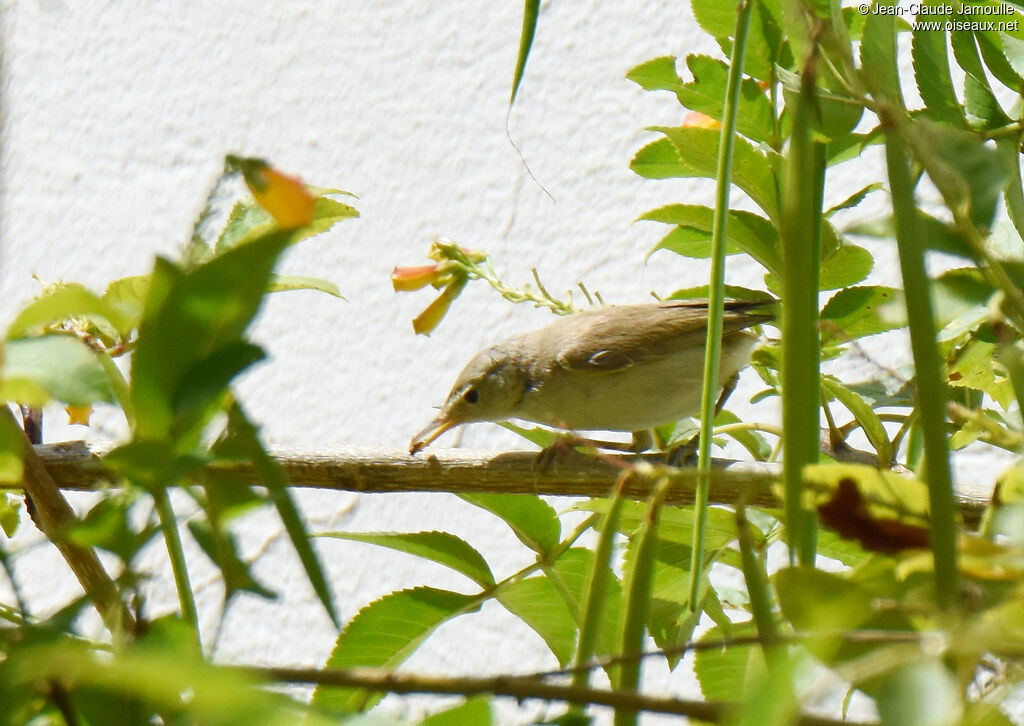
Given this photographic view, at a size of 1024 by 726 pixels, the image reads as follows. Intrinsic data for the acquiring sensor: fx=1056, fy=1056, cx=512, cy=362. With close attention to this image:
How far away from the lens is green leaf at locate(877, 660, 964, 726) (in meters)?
0.24

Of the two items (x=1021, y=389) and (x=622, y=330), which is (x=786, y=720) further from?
(x=622, y=330)

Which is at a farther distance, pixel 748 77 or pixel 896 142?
pixel 748 77

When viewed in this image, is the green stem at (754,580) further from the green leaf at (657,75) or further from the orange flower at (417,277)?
the orange flower at (417,277)

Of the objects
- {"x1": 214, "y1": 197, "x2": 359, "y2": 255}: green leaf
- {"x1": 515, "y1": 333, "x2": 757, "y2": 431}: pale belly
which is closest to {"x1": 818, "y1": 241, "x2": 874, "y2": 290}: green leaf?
{"x1": 214, "y1": 197, "x2": 359, "y2": 255}: green leaf

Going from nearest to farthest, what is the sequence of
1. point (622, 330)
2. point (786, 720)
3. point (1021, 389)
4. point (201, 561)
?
1. point (786, 720)
2. point (1021, 389)
3. point (622, 330)
4. point (201, 561)

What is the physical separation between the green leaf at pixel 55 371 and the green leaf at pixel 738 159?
578 mm

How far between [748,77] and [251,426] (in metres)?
0.66

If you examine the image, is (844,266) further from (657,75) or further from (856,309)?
(657,75)

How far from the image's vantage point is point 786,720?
0.75ft

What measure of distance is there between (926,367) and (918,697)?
0.33 feet

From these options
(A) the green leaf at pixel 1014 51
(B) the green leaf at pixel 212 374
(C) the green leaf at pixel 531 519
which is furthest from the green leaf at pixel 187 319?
(A) the green leaf at pixel 1014 51

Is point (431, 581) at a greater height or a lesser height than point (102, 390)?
greater

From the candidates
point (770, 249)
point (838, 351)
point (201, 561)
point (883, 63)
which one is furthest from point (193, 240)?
point (201, 561)

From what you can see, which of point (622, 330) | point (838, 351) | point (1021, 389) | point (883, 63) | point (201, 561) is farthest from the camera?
point (201, 561)
